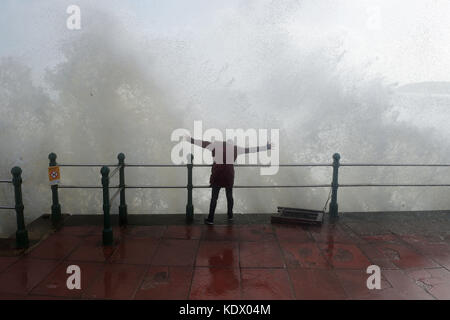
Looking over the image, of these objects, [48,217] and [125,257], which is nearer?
[125,257]

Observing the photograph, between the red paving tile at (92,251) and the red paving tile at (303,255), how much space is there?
2586 mm

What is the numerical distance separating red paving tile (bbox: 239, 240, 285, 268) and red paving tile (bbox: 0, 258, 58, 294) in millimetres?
2595

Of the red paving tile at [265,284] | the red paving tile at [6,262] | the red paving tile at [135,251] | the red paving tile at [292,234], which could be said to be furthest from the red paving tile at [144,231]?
the red paving tile at [292,234]

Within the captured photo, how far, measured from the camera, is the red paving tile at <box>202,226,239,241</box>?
5737mm

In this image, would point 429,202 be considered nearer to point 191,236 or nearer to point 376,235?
point 376,235

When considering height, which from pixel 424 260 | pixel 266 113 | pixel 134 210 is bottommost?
pixel 134 210

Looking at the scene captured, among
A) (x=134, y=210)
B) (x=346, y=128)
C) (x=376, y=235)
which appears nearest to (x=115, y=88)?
(x=134, y=210)

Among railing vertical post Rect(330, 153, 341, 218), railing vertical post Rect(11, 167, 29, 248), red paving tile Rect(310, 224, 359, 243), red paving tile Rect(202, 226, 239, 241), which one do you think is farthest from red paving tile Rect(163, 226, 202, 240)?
railing vertical post Rect(330, 153, 341, 218)

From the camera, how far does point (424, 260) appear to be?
5.03 m

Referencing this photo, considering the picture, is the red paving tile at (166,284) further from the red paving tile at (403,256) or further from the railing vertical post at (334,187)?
the railing vertical post at (334,187)

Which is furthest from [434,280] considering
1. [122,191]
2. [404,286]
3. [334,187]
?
[122,191]

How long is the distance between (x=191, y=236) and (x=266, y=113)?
9.22 metres

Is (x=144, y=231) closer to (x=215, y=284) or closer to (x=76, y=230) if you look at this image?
(x=76, y=230)

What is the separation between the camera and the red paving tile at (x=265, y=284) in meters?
4.05
